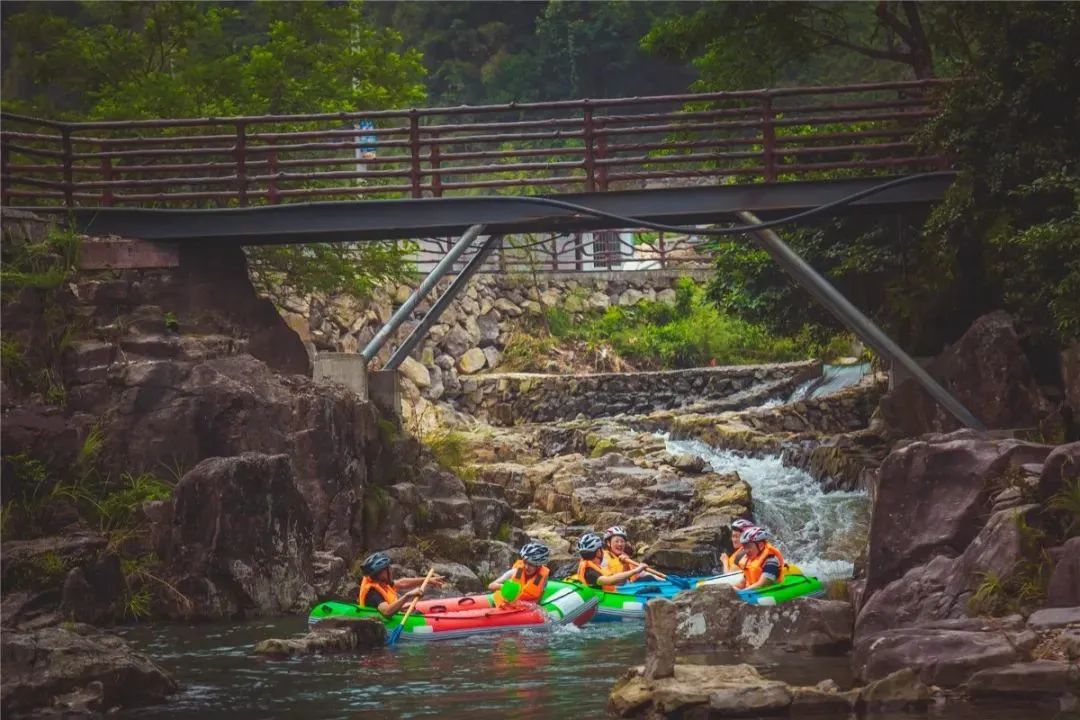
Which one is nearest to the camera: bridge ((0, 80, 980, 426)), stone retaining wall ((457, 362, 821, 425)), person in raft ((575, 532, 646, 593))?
person in raft ((575, 532, 646, 593))

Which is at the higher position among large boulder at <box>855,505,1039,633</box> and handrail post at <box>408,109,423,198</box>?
handrail post at <box>408,109,423,198</box>

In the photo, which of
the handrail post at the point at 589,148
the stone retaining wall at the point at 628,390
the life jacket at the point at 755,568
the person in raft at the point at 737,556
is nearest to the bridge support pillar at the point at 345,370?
the handrail post at the point at 589,148

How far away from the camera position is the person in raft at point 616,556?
1856 cm

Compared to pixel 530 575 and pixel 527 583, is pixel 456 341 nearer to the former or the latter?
pixel 530 575

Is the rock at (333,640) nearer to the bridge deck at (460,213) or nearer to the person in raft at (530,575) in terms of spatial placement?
the person in raft at (530,575)

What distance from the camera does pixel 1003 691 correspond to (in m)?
11.2

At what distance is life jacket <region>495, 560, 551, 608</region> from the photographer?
17359 mm

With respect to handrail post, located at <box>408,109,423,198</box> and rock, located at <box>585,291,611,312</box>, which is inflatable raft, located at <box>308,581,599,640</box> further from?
rock, located at <box>585,291,611,312</box>

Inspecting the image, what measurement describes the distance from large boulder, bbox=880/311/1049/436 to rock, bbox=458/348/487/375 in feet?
48.0

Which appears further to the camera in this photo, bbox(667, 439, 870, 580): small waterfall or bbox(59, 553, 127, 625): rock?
bbox(667, 439, 870, 580): small waterfall

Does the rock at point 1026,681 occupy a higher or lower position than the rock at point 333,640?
higher

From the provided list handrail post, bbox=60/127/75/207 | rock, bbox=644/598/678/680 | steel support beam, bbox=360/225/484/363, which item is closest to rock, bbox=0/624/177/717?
rock, bbox=644/598/678/680

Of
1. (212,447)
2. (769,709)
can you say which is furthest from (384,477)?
(769,709)

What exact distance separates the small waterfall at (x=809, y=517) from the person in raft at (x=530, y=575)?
4566mm
